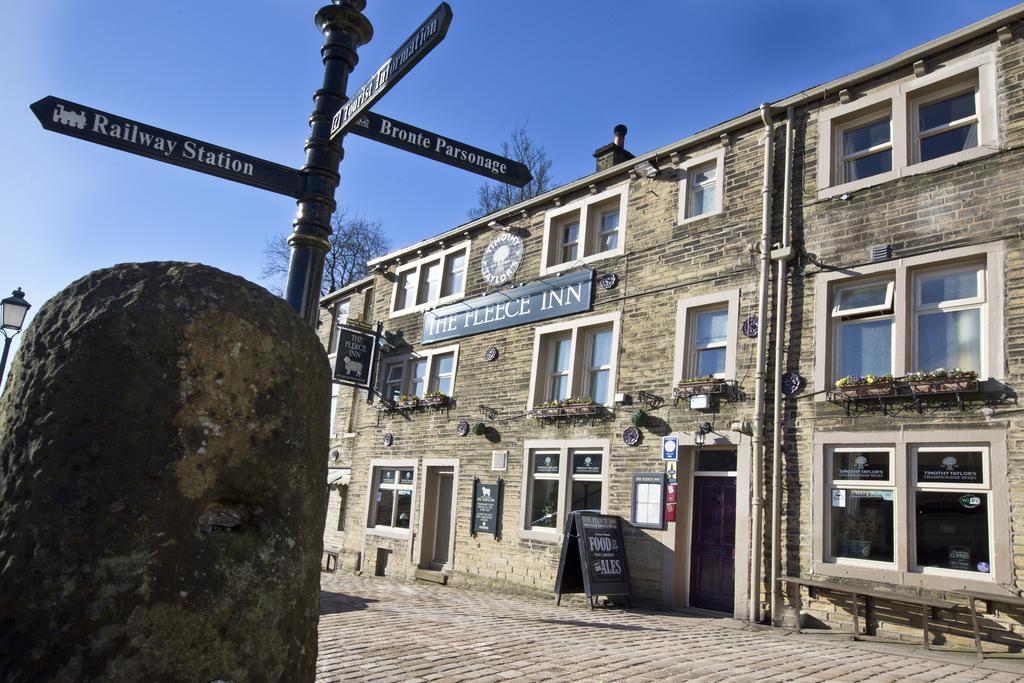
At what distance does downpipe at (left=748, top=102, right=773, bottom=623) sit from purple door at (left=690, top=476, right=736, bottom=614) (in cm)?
77

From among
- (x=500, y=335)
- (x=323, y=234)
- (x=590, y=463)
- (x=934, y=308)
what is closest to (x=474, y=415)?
(x=500, y=335)

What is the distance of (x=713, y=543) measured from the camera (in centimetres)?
1147

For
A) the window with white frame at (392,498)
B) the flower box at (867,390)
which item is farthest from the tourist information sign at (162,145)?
the window with white frame at (392,498)

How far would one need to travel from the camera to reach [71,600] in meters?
Answer: 2.03

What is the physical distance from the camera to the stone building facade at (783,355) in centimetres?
912

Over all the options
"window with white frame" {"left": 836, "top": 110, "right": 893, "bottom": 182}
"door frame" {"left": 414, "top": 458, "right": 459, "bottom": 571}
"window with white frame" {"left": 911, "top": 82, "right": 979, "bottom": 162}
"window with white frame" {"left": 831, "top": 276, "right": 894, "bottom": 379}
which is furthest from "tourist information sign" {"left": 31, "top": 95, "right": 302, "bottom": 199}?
"door frame" {"left": 414, "top": 458, "right": 459, "bottom": 571}

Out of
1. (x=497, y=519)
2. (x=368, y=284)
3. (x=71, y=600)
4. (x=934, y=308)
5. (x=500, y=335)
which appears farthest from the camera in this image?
(x=368, y=284)

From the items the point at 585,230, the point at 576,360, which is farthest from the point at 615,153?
the point at 576,360

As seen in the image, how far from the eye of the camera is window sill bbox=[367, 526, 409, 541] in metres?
17.4

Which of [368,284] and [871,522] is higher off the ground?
[368,284]

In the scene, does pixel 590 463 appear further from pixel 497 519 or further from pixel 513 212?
pixel 513 212

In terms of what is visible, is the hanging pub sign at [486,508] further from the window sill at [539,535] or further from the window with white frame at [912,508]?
the window with white frame at [912,508]

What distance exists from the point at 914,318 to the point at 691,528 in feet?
14.2

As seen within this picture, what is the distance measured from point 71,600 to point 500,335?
13789mm
